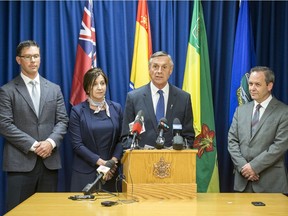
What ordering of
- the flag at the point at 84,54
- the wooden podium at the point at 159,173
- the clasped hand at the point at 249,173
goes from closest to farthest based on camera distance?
the wooden podium at the point at 159,173 → the clasped hand at the point at 249,173 → the flag at the point at 84,54

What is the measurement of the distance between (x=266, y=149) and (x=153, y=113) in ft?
3.64

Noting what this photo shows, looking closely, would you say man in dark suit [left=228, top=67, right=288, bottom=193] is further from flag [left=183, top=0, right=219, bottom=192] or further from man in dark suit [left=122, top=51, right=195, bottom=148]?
man in dark suit [left=122, top=51, right=195, bottom=148]

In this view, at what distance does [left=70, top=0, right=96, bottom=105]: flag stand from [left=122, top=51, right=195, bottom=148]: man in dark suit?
0.96m

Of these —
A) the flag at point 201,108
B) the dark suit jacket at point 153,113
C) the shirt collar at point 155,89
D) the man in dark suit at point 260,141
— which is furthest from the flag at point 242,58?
the shirt collar at point 155,89

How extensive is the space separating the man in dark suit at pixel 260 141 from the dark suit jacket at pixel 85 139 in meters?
1.07

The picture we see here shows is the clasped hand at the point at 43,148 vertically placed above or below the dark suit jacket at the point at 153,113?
below

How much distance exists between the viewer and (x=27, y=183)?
13.4ft

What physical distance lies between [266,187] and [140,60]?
1.78 m

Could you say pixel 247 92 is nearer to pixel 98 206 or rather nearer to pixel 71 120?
pixel 71 120

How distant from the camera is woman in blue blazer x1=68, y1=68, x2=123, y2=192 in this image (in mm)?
4164

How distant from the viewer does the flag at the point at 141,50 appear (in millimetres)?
4895

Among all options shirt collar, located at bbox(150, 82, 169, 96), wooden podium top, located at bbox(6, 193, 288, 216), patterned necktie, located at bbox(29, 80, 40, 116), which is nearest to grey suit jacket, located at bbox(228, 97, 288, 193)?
shirt collar, located at bbox(150, 82, 169, 96)

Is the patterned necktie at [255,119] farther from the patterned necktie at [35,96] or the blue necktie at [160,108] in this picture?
the patterned necktie at [35,96]

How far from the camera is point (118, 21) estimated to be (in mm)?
A: 5039
